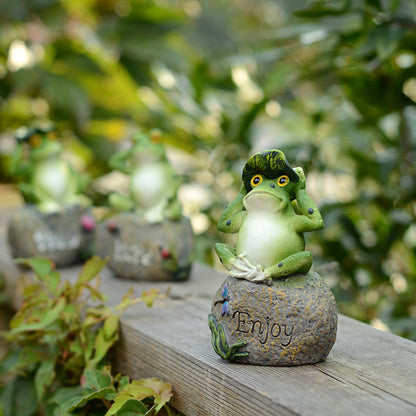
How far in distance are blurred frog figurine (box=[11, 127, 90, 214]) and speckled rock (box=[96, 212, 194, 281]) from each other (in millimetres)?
296

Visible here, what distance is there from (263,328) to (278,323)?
3 centimetres

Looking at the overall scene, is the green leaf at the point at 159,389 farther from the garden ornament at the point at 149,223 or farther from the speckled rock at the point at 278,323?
the garden ornament at the point at 149,223

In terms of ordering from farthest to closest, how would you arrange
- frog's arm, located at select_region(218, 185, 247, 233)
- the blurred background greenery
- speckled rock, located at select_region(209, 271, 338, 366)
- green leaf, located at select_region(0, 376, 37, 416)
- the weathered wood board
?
the blurred background greenery → green leaf, located at select_region(0, 376, 37, 416) → frog's arm, located at select_region(218, 185, 247, 233) → speckled rock, located at select_region(209, 271, 338, 366) → the weathered wood board

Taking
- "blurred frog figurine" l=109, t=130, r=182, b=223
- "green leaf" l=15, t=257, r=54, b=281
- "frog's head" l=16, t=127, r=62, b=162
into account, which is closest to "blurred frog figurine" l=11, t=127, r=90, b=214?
"frog's head" l=16, t=127, r=62, b=162

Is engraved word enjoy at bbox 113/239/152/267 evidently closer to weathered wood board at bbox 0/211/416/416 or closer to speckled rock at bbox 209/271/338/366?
weathered wood board at bbox 0/211/416/416

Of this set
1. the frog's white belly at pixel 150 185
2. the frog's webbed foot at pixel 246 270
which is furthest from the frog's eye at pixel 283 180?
the frog's white belly at pixel 150 185

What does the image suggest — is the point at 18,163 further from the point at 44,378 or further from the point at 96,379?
the point at 96,379

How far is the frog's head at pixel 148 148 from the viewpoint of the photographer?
180 centimetres

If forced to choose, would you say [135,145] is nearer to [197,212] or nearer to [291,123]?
[197,212]

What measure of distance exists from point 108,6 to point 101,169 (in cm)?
98

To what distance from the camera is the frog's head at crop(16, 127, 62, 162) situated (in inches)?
78.0

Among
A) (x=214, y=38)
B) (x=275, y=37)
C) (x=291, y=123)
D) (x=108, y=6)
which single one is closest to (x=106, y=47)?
(x=108, y=6)

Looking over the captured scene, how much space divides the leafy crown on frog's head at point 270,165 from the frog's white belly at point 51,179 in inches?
39.4

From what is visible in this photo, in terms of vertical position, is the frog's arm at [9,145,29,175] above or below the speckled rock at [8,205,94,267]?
above
